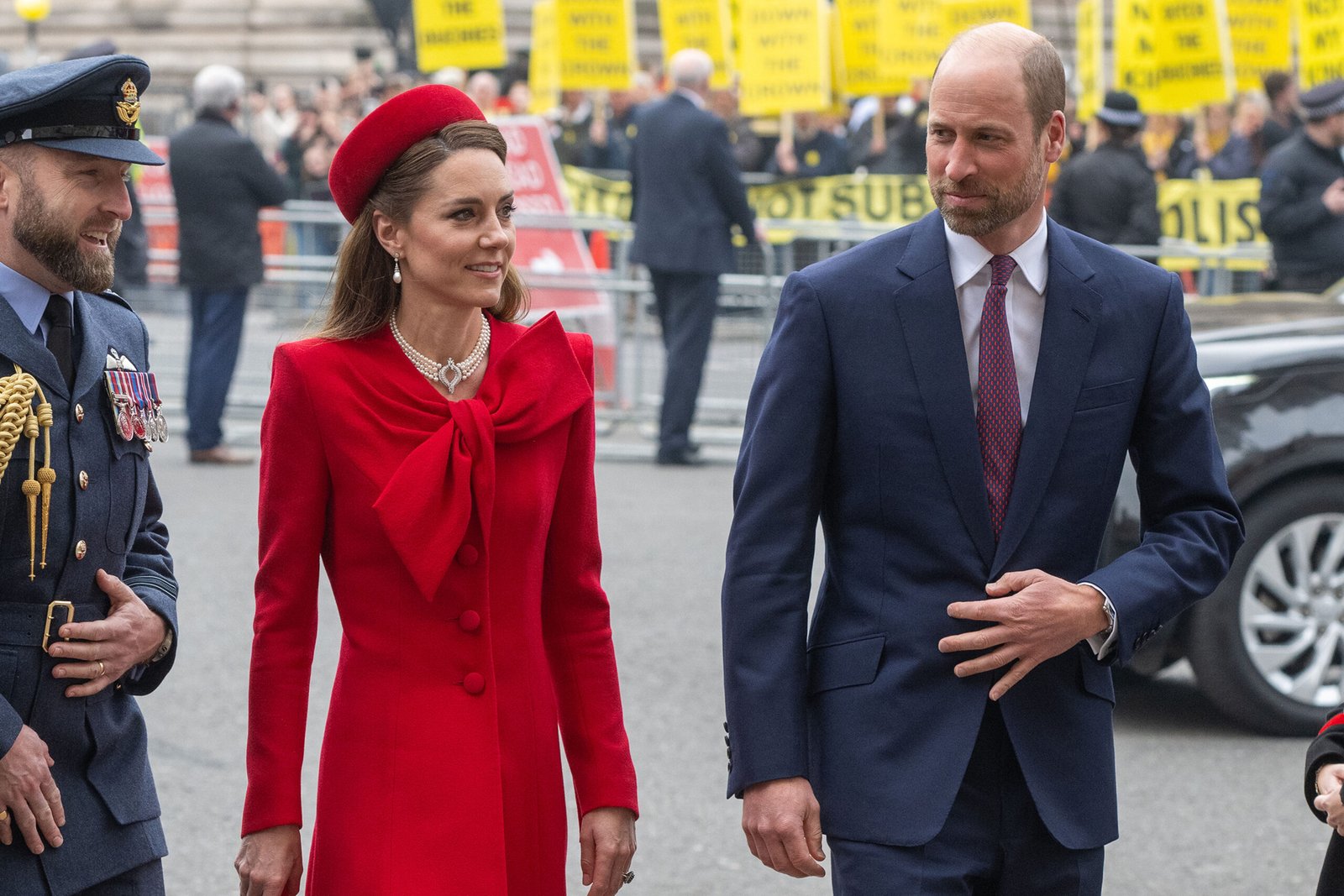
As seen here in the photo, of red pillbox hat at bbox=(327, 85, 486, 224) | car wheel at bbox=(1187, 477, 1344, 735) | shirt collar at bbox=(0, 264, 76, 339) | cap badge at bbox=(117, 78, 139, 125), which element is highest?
cap badge at bbox=(117, 78, 139, 125)

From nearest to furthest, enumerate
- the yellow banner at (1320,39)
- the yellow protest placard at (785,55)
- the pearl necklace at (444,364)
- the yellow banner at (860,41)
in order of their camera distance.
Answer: the pearl necklace at (444,364) < the yellow banner at (1320,39) < the yellow protest placard at (785,55) < the yellow banner at (860,41)

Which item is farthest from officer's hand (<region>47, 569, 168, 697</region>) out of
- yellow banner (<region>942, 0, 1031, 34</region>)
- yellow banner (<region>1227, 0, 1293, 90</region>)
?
yellow banner (<region>1227, 0, 1293, 90</region>)

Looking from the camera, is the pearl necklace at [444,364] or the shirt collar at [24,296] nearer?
the shirt collar at [24,296]

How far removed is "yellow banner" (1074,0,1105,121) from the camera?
58.1 ft

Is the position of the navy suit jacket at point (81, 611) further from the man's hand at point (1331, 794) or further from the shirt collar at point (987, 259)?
the man's hand at point (1331, 794)

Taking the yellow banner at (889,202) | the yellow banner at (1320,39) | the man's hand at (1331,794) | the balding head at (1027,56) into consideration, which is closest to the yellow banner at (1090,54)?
the yellow banner at (889,202)

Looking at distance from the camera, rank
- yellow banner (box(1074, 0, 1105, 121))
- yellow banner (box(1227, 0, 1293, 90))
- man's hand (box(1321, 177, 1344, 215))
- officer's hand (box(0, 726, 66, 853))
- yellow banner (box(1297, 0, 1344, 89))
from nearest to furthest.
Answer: officer's hand (box(0, 726, 66, 853))
man's hand (box(1321, 177, 1344, 215))
yellow banner (box(1297, 0, 1344, 89))
yellow banner (box(1227, 0, 1293, 90))
yellow banner (box(1074, 0, 1105, 121))

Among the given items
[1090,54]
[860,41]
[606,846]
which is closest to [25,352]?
[606,846]

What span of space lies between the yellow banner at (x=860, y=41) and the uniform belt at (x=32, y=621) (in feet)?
46.5

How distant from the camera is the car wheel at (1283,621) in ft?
21.2

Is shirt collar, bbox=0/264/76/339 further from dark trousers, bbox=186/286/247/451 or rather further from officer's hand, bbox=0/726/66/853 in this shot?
dark trousers, bbox=186/286/247/451

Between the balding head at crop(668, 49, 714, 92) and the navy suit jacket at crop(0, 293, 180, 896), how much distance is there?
354 inches

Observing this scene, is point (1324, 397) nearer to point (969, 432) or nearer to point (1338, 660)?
point (1338, 660)

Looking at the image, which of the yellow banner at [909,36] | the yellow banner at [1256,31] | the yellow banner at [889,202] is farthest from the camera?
the yellow banner at [1256,31]
